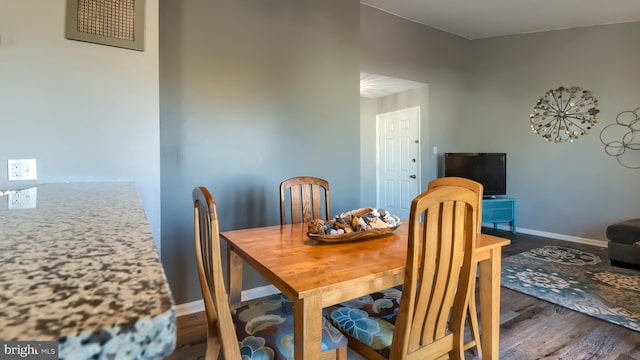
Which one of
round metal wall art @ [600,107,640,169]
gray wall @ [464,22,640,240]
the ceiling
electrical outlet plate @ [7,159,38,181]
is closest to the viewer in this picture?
electrical outlet plate @ [7,159,38,181]

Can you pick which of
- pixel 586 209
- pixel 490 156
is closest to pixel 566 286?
pixel 586 209

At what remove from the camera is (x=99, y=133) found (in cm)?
185

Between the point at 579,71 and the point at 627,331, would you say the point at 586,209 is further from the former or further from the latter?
the point at 627,331

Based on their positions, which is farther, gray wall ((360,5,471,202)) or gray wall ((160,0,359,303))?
gray wall ((360,5,471,202))

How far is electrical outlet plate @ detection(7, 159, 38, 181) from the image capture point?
165cm

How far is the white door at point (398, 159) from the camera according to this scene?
5.22m

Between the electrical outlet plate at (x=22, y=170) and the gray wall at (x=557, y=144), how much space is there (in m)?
5.20

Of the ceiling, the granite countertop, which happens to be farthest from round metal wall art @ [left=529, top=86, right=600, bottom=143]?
the granite countertop

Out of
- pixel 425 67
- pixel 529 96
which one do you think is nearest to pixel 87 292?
pixel 425 67

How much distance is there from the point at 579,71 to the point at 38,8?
18.4 ft

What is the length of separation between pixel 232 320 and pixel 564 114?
510cm

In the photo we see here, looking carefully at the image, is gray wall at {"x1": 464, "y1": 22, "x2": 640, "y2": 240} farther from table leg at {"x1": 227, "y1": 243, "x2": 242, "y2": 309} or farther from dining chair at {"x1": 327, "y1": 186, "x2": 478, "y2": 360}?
table leg at {"x1": 227, "y1": 243, "x2": 242, "y2": 309}

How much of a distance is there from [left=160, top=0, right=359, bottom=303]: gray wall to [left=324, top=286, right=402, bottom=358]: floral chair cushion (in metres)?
1.43

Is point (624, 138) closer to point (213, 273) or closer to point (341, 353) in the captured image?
point (341, 353)
